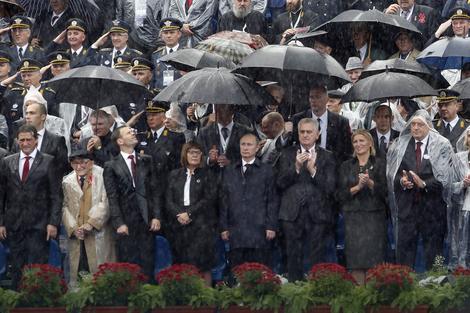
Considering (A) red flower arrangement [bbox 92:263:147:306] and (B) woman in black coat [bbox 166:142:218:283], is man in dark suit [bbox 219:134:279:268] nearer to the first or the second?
(B) woman in black coat [bbox 166:142:218:283]

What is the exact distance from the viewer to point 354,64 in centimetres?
2023

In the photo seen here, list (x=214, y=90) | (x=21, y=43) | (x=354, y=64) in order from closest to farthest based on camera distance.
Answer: (x=214, y=90)
(x=354, y=64)
(x=21, y=43)

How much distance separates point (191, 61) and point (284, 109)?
1.51m

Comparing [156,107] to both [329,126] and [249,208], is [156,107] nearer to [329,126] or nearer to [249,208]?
[249,208]

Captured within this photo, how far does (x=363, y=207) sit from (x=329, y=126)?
1.28m

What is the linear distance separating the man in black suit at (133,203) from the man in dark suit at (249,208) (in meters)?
0.87

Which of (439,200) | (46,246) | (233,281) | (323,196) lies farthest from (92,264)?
(439,200)

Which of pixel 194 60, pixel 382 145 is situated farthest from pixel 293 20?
pixel 382 145

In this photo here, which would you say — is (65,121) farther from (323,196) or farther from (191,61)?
(323,196)

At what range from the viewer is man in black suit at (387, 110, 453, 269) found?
17.5 m

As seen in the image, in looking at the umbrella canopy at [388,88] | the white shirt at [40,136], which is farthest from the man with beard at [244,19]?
the white shirt at [40,136]

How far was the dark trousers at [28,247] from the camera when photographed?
17688 mm

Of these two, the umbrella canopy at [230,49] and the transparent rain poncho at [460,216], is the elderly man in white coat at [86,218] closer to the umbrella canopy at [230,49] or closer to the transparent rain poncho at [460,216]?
the umbrella canopy at [230,49]

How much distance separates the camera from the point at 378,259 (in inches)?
685
